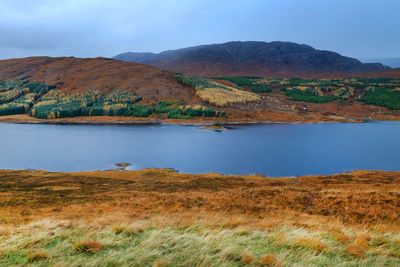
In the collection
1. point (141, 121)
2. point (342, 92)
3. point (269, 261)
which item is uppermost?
point (342, 92)

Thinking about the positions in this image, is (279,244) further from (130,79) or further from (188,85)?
(130,79)

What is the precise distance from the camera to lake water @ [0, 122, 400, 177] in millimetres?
38938

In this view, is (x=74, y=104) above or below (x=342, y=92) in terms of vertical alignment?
below

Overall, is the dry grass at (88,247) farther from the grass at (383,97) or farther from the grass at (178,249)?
the grass at (383,97)

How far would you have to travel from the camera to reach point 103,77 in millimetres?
125938

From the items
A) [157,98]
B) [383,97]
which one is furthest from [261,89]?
[157,98]

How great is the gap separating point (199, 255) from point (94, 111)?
95.4 metres

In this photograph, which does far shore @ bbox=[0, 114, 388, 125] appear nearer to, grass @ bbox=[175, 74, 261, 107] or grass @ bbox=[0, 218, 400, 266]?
grass @ bbox=[175, 74, 261, 107]

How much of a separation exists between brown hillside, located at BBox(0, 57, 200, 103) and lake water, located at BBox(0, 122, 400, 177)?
151 ft

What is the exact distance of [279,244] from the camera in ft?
20.8

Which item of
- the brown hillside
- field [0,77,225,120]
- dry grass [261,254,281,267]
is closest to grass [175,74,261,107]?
the brown hillside

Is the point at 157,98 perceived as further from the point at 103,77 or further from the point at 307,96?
the point at 307,96

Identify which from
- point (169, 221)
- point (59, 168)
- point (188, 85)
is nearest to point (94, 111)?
point (188, 85)

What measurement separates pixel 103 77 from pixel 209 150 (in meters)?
97.2
